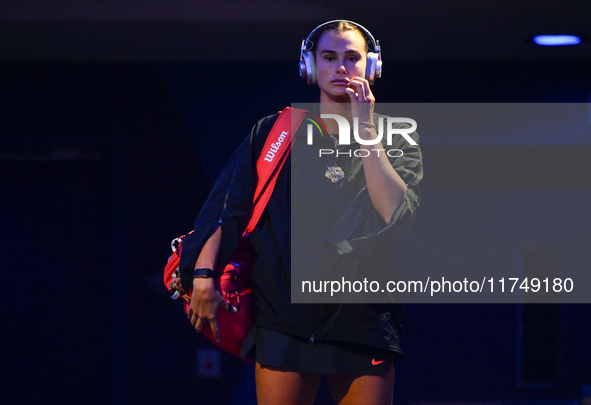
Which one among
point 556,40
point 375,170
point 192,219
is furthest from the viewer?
point 192,219

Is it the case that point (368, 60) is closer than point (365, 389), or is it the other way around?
point (365, 389)

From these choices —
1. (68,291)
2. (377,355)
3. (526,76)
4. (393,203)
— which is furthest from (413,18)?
(68,291)

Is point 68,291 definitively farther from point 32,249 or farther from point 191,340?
point 191,340

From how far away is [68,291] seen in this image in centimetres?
394

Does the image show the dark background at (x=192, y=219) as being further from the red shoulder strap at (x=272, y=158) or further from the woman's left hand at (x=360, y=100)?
the woman's left hand at (x=360, y=100)

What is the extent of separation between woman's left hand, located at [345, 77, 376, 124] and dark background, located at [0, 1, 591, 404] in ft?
7.59

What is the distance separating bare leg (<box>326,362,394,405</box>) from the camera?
1.45m

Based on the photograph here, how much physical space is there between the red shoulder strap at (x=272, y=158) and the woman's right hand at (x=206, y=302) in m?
0.18

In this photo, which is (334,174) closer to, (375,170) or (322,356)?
(375,170)

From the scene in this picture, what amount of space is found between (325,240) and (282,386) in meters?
0.37

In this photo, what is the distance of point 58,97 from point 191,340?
1756mm

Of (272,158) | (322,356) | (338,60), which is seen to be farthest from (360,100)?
(322,356)

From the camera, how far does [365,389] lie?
1.46m

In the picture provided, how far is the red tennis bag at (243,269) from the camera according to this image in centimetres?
149
